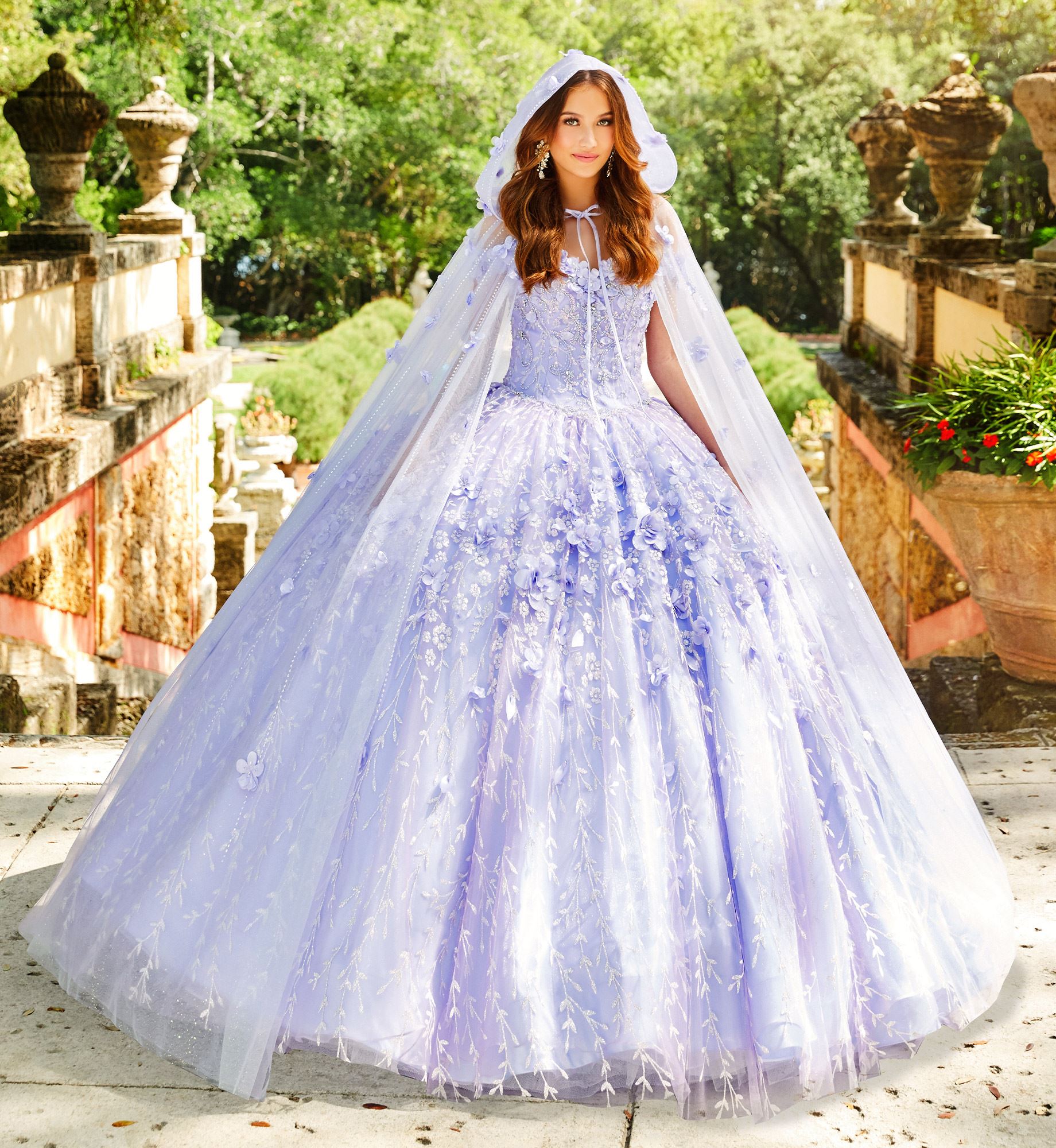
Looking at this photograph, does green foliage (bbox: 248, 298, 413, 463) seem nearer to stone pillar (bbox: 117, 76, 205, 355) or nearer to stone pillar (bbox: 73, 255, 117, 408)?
stone pillar (bbox: 117, 76, 205, 355)

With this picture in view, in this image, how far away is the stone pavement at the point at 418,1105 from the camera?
102 inches

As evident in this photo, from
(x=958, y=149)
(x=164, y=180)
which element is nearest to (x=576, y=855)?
(x=958, y=149)

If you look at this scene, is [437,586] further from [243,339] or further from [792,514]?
[243,339]

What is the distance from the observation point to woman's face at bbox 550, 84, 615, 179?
3.22m

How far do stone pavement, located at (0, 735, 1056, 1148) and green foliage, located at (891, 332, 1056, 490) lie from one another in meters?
2.47

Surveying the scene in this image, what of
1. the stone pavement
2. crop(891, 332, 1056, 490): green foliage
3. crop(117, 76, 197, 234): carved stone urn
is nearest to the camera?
the stone pavement

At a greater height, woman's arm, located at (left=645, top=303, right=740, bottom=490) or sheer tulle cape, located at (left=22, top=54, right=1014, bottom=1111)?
woman's arm, located at (left=645, top=303, right=740, bottom=490)

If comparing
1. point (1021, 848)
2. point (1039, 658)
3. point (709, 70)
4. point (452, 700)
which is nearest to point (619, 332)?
point (452, 700)

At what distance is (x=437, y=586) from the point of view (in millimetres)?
2887

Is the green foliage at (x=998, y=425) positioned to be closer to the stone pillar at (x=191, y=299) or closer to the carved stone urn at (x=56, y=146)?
the carved stone urn at (x=56, y=146)

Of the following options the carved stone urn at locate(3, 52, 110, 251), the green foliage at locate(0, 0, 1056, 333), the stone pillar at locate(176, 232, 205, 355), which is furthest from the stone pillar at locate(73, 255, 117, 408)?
the green foliage at locate(0, 0, 1056, 333)

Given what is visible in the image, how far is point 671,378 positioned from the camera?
134 inches

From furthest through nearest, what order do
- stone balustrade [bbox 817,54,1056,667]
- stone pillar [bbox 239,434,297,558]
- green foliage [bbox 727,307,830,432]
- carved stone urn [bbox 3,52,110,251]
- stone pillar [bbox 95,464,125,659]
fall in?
green foliage [bbox 727,307,830,432] → stone pillar [bbox 239,434,297,558] → stone pillar [bbox 95,464,125,659] → carved stone urn [bbox 3,52,110,251] → stone balustrade [bbox 817,54,1056,667]

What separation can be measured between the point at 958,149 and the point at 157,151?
6.62 meters
